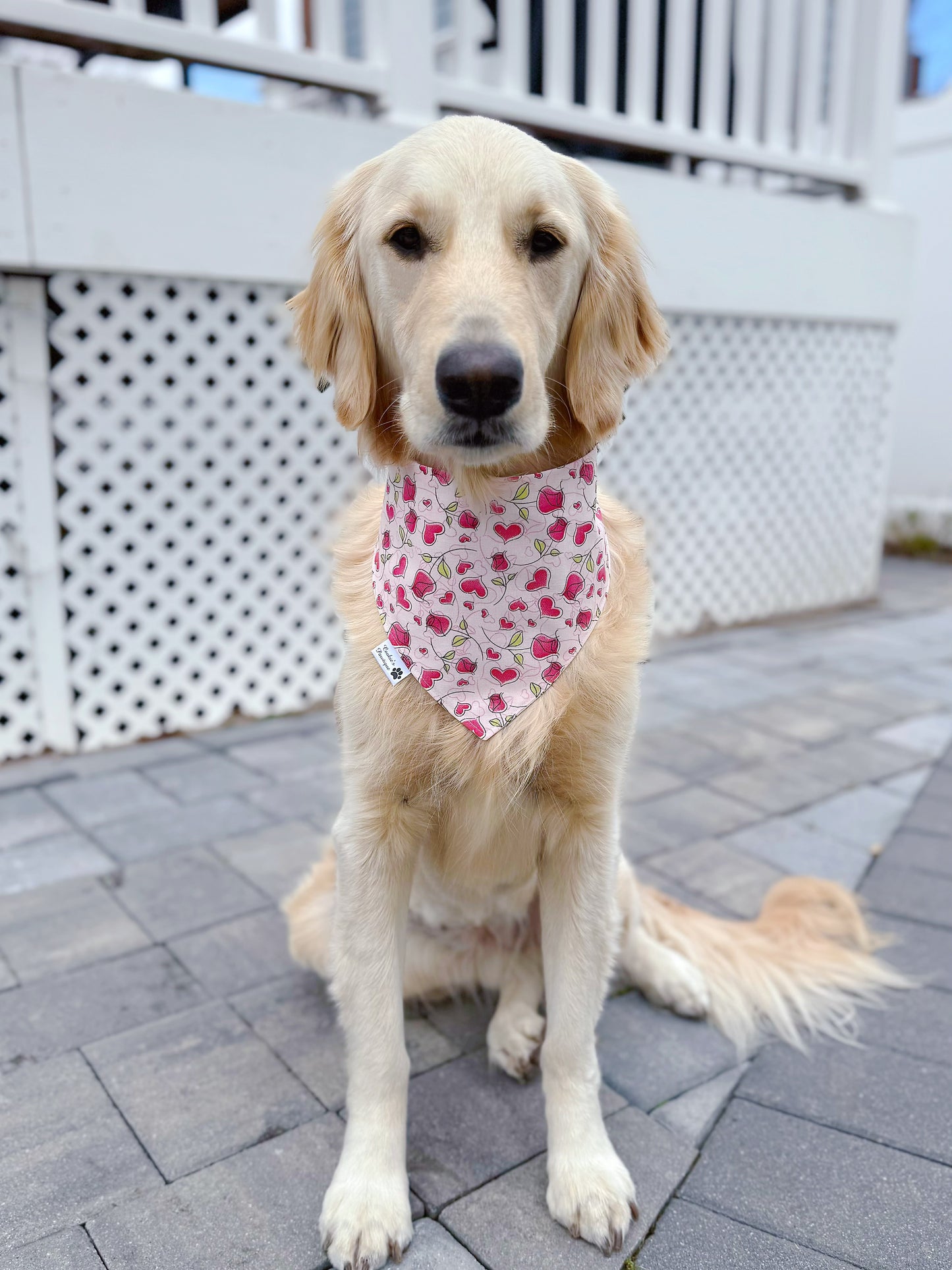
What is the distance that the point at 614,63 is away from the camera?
16.0 feet

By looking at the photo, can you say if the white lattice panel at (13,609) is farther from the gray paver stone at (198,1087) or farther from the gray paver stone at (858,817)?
the gray paver stone at (858,817)

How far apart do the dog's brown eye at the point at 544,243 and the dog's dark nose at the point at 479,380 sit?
0.87 ft

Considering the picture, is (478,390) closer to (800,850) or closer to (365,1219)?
(365,1219)

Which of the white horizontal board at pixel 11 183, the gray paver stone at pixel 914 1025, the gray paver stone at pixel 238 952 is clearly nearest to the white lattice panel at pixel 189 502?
the white horizontal board at pixel 11 183

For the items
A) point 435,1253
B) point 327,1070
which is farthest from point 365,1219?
point 327,1070

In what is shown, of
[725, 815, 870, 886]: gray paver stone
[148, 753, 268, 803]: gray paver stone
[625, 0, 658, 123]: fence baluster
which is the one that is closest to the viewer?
[725, 815, 870, 886]: gray paver stone

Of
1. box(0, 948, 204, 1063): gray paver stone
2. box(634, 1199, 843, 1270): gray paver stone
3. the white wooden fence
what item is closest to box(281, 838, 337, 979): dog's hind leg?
box(0, 948, 204, 1063): gray paver stone

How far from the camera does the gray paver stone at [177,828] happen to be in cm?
295

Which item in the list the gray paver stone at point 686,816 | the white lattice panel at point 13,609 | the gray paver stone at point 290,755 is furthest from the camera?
the gray paver stone at point 290,755

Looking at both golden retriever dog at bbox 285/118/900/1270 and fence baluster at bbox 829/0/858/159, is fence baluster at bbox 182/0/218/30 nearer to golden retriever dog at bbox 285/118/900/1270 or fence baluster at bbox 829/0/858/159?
golden retriever dog at bbox 285/118/900/1270

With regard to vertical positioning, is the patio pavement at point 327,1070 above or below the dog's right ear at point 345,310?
below

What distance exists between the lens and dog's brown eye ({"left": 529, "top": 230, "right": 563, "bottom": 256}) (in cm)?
149

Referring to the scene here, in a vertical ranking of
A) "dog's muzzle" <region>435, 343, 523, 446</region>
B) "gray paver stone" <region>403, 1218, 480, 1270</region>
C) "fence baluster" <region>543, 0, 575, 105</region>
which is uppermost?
"fence baluster" <region>543, 0, 575, 105</region>

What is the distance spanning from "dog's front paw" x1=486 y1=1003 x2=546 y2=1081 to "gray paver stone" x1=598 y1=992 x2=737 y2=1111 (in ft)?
0.54
